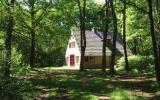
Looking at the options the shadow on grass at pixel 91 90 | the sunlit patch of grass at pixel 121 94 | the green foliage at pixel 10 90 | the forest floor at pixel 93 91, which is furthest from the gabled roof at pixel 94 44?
the green foliage at pixel 10 90

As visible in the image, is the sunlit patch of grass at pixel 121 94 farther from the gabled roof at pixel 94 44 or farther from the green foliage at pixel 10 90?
Result: the gabled roof at pixel 94 44

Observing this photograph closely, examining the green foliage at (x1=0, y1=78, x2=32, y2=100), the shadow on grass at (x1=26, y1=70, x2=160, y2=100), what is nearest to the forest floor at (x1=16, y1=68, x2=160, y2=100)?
the shadow on grass at (x1=26, y1=70, x2=160, y2=100)

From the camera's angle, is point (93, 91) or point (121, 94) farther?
point (93, 91)

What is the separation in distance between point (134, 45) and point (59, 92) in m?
60.2

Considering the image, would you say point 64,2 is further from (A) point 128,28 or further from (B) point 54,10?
(A) point 128,28

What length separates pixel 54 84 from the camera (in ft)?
81.3

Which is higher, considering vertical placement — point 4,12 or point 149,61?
point 4,12

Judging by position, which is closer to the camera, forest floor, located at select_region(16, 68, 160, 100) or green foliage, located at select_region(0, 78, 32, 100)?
green foliage, located at select_region(0, 78, 32, 100)

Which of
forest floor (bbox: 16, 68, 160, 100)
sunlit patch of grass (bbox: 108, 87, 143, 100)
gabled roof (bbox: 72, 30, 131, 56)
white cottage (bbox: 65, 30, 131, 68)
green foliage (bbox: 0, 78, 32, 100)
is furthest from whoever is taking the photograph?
gabled roof (bbox: 72, 30, 131, 56)

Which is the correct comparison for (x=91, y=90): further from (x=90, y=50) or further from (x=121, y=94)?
(x=90, y=50)

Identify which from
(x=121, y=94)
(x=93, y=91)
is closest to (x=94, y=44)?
(x=93, y=91)

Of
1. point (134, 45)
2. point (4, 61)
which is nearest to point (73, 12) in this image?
point (4, 61)

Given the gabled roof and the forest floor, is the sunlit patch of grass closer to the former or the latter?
the forest floor

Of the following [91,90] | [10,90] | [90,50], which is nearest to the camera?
[10,90]
